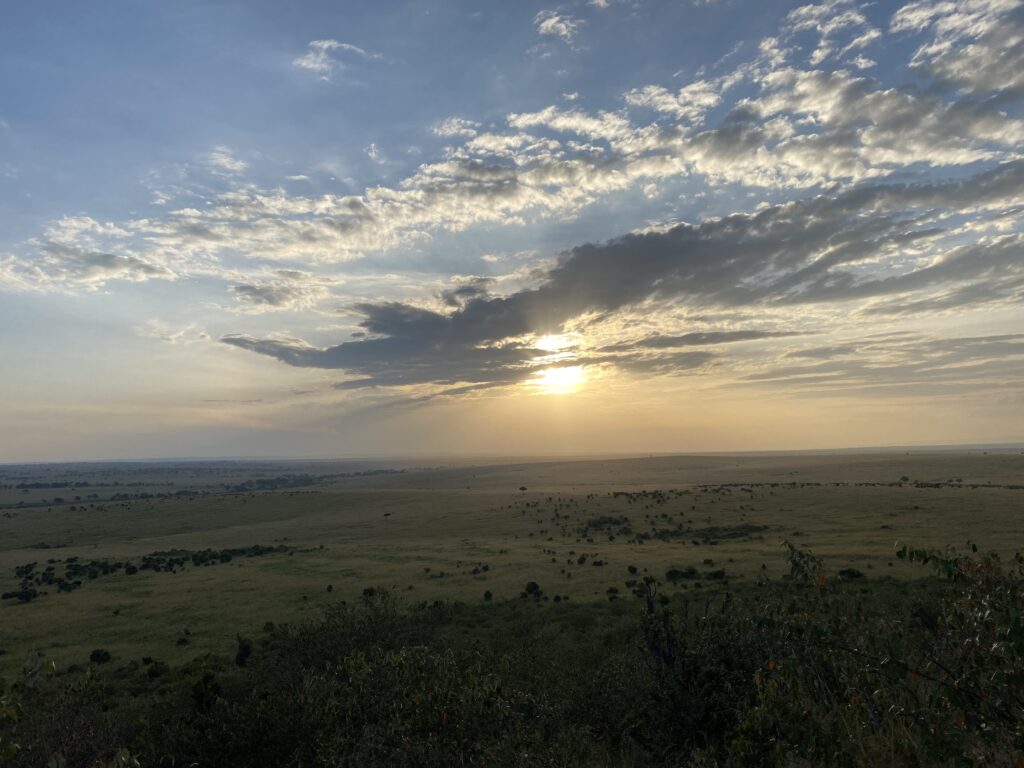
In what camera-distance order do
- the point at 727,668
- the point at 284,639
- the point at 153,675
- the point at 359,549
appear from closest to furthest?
the point at 727,668, the point at 153,675, the point at 284,639, the point at 359,549

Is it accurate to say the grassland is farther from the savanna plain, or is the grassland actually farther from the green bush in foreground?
the green bush in foreground

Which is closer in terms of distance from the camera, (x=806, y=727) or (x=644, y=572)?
(x=806, y=727)

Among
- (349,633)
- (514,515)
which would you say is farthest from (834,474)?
(349,633)

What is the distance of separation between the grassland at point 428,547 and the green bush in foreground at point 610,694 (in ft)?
21.7

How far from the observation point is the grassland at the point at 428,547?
40500mm

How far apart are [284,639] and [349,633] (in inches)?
201

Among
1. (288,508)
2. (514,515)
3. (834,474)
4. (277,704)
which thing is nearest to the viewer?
(277,704)

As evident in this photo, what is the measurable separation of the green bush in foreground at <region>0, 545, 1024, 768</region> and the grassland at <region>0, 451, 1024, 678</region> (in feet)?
21.7

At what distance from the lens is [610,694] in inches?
754

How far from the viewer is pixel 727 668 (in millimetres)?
17109

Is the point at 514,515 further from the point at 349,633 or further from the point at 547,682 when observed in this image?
the point at 547,682

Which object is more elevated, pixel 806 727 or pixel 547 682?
pixel 806 727

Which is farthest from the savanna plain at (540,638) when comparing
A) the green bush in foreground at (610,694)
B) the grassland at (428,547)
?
Result: the grassland at (428,547)

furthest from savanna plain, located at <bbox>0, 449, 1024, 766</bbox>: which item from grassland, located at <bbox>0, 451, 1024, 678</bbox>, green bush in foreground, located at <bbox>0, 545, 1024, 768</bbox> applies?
grassland, located at <bbox>0, 451, 1024, 678</bbox>
